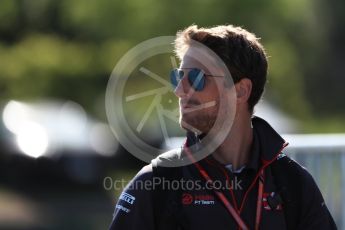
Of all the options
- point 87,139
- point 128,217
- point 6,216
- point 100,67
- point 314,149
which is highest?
point 100,67

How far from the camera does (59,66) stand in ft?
70.9

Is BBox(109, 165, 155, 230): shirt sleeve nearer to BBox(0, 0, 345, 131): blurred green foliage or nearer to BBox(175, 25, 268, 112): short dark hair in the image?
BBox(175, 25, 268, 112): short dark hair

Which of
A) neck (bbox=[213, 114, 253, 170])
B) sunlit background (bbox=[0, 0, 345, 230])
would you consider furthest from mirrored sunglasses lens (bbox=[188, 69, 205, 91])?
sunlit background (bbox=[0, 0, 345, 230])

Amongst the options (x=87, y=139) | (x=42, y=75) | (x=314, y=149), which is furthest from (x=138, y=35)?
(x=314, y=149)

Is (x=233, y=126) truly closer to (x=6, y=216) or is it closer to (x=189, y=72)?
(x=189, y=72)

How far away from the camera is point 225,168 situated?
411cm

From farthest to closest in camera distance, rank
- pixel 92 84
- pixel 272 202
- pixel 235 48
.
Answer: pixel 92 84 → pixel 235 48 → pixel 272 202

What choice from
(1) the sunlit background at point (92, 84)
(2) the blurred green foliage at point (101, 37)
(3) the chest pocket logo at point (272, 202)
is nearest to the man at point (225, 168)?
(3) the chest pocket logo at point (272, 202)

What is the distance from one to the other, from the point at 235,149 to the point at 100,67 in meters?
17.1

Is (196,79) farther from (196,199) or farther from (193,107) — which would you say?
(196,199)

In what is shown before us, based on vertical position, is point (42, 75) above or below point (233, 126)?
above

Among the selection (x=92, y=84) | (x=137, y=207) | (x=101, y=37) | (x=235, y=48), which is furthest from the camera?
(x=92, y=84)

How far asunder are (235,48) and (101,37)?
672 inches

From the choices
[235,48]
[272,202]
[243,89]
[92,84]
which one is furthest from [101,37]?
[272,202]
